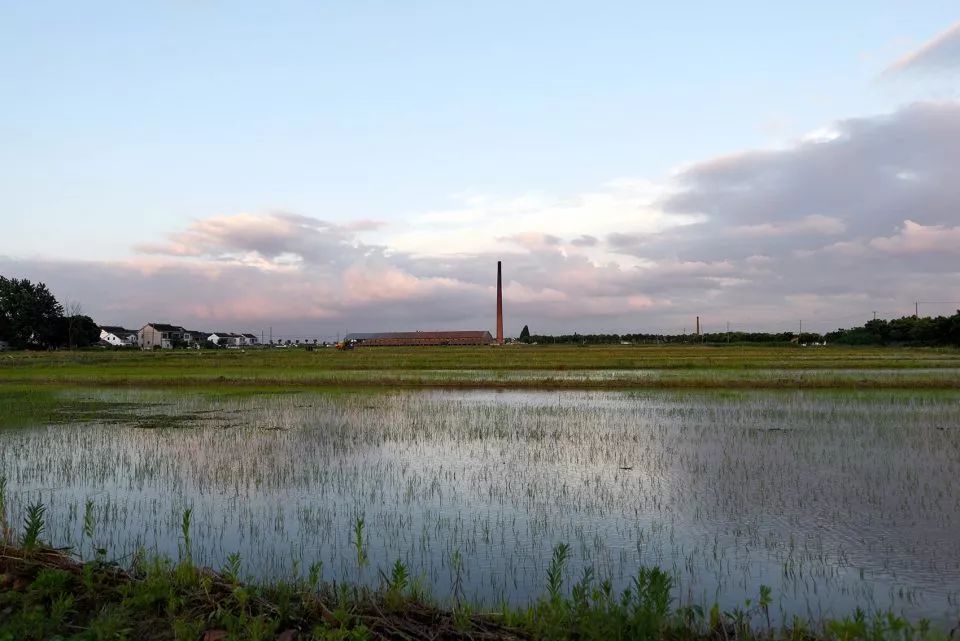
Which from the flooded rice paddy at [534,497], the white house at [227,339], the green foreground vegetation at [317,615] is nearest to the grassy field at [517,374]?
the flooded rice paddy at [534,497]

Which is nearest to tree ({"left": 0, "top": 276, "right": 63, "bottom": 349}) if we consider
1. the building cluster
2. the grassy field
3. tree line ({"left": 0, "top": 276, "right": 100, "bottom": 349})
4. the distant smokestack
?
tree line ({"left": 0, "top": 276, "right": 100, "bottom": 349})

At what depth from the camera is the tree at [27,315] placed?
244ft

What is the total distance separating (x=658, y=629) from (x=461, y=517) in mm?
3919

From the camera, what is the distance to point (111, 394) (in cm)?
2478

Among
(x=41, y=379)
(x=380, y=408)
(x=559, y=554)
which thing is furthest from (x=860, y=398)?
(x=41, y=379)

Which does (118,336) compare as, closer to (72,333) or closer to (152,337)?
(152,337)

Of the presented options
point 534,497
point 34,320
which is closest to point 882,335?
point 534,497

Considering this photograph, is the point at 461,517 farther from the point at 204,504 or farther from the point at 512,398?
the point at 512,398

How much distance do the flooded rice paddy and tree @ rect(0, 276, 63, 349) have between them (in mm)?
71465

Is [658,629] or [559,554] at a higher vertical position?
[559,554]

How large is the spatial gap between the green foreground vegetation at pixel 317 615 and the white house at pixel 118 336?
373ft

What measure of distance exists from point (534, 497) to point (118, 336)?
394 ft

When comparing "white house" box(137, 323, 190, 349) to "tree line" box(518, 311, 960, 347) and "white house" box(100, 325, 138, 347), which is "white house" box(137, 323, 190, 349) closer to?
"white house" box(100, 325, 138, 347)

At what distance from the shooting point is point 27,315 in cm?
7494
